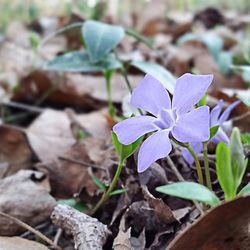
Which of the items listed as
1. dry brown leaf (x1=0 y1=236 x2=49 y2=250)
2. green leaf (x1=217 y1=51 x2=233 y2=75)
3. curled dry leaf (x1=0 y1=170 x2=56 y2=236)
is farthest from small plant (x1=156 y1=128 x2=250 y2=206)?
green leaf (x1=217 y1=51 x2=233 y2=75)

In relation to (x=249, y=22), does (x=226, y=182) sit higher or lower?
higher

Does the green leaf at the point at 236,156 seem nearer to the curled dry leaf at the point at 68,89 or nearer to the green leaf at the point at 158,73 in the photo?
the green leaf at the point at 158,73

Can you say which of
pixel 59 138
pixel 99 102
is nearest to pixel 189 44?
pixel 99 102

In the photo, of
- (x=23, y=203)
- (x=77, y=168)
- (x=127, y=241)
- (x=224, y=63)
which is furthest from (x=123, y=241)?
(x=224, y=63)

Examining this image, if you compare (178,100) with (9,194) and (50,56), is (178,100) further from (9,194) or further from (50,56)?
(50,56)

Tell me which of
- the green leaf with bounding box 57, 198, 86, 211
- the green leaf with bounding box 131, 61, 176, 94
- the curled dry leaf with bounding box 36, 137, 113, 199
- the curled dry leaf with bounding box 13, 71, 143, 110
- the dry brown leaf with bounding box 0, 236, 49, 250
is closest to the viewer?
the dry brown leaf with bounding box 0, 236, 49, 250

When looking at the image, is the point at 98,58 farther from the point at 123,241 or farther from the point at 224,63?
the point at 224,63

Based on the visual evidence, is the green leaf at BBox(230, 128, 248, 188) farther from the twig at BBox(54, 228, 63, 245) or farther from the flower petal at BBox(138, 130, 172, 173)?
the twig at BBox(54, 228, 63, 245)
